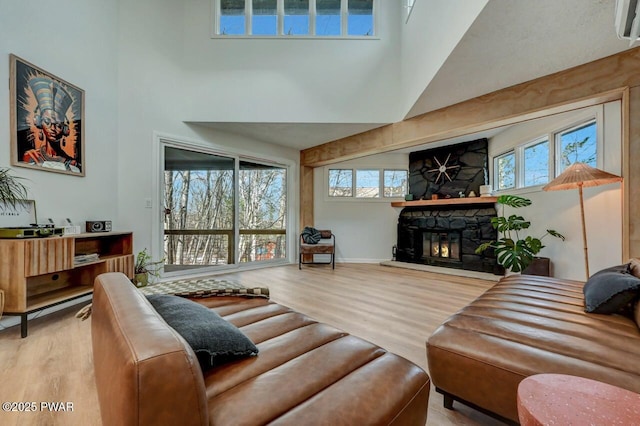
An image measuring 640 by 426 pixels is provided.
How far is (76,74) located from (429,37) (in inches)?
147

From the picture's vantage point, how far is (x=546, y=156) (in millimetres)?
3648

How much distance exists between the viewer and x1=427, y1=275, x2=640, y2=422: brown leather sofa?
39.5 inches

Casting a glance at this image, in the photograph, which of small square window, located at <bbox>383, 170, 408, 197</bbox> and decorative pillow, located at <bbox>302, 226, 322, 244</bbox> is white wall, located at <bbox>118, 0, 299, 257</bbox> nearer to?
decorative pillow, located at <bbox>302, 226, 322, 244</bbox>

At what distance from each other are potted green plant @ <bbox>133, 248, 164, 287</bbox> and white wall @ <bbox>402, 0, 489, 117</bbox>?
12.9 feet

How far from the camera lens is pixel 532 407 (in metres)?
0.70

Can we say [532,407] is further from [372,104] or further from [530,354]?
[372,104]

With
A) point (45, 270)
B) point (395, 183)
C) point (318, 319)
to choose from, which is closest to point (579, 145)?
point (395, 183)

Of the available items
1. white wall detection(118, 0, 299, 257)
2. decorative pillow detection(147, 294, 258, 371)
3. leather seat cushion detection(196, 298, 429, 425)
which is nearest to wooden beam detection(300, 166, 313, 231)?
white wall detection(118, 0, 299, 257)

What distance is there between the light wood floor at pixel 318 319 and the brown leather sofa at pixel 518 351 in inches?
10.3

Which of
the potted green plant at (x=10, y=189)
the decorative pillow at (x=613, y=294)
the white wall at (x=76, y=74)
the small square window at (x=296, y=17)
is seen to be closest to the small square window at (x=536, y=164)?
the decorative pillow at (x=613, y=294)

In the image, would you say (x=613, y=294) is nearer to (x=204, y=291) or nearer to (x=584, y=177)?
(x=584, y=177)

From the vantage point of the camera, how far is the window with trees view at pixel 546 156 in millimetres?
3070

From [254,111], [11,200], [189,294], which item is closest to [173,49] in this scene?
[254,111]

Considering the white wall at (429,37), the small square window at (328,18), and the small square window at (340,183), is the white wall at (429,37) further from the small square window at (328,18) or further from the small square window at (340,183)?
the small square window at (340,183)
